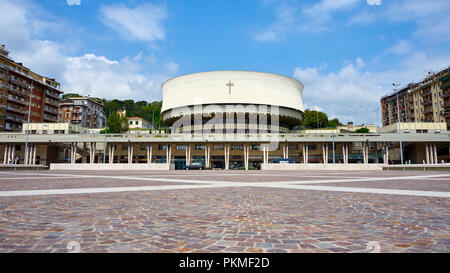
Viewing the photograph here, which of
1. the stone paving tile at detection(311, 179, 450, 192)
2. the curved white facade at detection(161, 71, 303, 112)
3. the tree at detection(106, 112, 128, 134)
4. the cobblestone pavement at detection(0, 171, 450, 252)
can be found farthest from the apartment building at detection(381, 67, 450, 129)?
the tree at detection(106, 112, 128, 134)

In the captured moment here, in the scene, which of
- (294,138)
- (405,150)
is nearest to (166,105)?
(294,138)

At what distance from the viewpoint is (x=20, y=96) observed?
66500mm

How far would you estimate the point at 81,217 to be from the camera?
418cm

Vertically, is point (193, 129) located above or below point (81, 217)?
above

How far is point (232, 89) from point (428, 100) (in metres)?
52.8

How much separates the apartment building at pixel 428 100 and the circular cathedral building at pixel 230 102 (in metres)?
24.9

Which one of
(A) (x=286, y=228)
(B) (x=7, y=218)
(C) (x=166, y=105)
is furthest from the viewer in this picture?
(C) (x=166, y=105)

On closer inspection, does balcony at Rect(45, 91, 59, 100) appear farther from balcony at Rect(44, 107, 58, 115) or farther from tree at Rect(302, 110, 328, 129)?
tree at Rect(302, 110, 328, 129)

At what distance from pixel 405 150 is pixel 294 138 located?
29.8 meters

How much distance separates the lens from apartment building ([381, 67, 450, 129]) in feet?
211

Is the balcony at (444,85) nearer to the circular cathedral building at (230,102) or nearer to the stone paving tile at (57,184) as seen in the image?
the circular cathedral building at (230,102)

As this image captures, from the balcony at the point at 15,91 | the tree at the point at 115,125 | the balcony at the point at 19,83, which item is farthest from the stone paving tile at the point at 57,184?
the balcony at the point at 19,83
